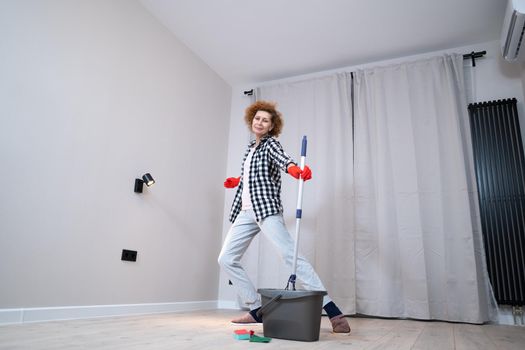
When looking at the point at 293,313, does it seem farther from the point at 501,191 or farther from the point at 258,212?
the point at 501,191

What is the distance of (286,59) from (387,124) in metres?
1.18

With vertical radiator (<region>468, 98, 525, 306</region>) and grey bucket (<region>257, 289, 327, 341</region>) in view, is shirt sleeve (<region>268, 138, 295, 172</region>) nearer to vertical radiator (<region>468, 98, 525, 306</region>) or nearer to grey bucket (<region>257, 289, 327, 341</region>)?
grey bucket (<region>257, 289, 327, 341</region>)

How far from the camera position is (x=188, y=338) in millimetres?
1616

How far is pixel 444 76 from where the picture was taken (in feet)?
10.8

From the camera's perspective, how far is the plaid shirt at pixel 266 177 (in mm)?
2186

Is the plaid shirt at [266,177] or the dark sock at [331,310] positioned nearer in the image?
the dark sock at [331,310]

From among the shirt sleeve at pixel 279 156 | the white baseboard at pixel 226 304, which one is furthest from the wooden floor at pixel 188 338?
the white baseboard at pixel 226 304

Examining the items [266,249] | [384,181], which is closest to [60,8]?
[266,249]

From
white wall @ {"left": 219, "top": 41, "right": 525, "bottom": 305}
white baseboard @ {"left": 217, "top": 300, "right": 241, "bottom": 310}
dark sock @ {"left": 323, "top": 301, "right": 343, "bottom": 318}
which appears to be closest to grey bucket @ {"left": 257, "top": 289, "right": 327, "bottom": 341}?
dark sock @ {"left": 323, "top": 301, "right": 343, "bottom": 318}

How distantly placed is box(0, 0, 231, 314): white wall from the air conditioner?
2595mm

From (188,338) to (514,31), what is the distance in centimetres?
284

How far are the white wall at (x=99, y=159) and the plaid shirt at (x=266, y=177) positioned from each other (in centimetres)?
103

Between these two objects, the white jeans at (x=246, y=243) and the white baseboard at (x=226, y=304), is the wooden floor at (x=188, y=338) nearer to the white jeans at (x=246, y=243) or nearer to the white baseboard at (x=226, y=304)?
the white jeans at (x=246, y=243)

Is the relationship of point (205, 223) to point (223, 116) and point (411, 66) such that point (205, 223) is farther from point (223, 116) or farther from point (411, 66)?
point (411, 66)
